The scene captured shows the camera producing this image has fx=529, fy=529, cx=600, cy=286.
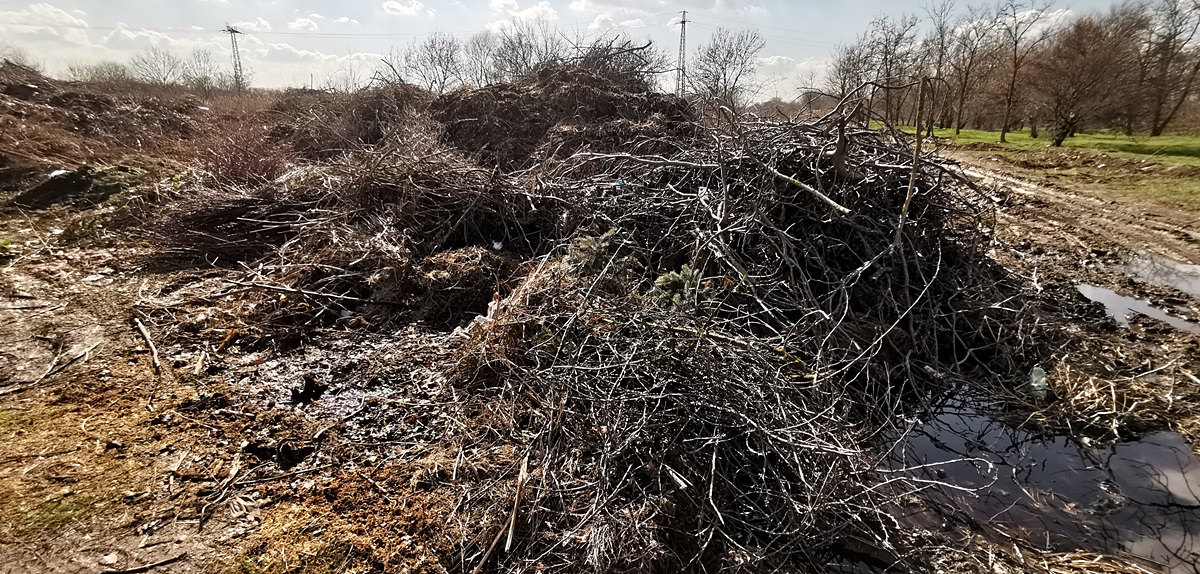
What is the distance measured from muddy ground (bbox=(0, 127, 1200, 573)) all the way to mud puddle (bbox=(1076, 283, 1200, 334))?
11 centimetres

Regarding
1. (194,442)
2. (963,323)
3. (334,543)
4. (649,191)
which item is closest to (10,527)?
(194,442)

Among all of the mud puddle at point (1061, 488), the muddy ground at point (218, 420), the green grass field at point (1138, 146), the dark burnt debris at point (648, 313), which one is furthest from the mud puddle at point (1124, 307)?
the green grass field at point (1138, 146)

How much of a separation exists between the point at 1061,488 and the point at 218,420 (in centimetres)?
494

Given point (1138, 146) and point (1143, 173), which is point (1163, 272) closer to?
point (1143, 173)

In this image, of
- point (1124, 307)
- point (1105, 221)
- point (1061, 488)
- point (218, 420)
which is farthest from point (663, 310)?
point (1105, 221)

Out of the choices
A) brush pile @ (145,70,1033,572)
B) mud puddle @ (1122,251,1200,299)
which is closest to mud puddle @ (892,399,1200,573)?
brush pile @ (145,70,1033,572)

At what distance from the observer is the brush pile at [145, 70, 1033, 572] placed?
2.52m

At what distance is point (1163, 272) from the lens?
5832mm

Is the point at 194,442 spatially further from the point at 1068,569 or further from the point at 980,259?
the point at 980,259

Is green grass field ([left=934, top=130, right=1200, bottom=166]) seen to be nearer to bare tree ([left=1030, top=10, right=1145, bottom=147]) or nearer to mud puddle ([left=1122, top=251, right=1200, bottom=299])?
bare tree ([left=1030, top=10, right=1145, bottom=147])

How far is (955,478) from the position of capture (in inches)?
127

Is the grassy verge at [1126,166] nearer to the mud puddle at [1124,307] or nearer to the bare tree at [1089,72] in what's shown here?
the bare tree at [1089,72]

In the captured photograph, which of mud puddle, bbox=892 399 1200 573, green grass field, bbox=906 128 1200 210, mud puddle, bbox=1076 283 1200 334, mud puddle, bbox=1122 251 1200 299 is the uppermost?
green grass field, bbox=906 128 1200 210

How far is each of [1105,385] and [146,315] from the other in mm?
7098
